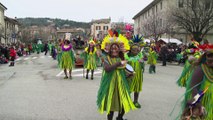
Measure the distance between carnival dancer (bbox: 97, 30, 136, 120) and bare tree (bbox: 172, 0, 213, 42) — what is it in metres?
28.3

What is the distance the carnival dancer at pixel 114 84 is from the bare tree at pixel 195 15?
2835cm

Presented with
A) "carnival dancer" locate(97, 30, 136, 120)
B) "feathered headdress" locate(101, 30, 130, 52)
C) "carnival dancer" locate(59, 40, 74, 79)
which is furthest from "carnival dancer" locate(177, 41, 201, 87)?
"carnival dancer" locate(59, 40, 74, 79)

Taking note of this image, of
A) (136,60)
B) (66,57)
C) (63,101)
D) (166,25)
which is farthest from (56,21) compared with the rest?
(136,60)

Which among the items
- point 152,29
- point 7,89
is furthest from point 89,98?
point 152,29

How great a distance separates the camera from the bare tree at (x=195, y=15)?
32156 millimetres

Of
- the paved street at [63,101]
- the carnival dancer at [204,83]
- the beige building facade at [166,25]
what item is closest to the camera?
the carnival dancer at [204,83]

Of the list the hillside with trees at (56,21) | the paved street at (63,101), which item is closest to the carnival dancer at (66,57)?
the paved street at (63,101)

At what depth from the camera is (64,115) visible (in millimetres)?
6707

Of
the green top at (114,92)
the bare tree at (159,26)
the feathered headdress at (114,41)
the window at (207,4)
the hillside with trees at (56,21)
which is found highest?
the hillside with trees at (56,21)

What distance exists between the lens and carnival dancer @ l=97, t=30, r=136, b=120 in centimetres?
534

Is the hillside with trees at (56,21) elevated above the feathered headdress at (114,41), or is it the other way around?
the hillside with trees at (56,21)

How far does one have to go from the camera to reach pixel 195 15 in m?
31.9

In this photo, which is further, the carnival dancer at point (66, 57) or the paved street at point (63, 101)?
the carnival dancer at point (66, 57)

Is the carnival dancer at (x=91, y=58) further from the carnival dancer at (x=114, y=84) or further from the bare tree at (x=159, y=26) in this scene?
the bare tree at (x=159, y=26)
